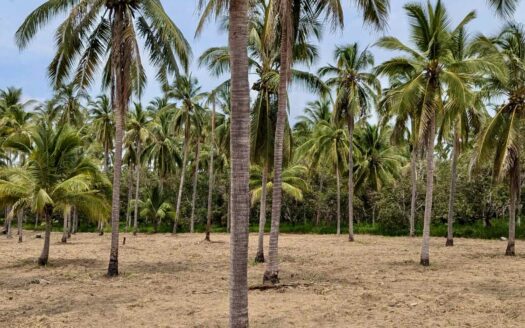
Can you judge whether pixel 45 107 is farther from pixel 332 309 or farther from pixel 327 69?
pixel 332 309

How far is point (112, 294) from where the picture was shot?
11.5 m

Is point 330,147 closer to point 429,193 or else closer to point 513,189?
point 513,189

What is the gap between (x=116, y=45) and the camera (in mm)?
13977

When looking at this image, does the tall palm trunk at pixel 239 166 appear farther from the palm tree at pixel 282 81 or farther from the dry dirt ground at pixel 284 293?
the palm tree at pixel 282 81

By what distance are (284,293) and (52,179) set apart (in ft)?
31.5

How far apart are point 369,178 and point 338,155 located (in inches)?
218

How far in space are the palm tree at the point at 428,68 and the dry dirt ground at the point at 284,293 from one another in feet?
10.6

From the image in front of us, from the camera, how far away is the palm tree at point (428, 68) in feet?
51.4

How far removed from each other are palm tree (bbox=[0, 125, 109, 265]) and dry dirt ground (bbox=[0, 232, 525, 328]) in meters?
2.13

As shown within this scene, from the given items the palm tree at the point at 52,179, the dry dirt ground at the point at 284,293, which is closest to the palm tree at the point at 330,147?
the dry dirt ground at the point at 284,293

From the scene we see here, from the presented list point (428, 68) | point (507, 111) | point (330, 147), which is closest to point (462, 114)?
point (507, 111)

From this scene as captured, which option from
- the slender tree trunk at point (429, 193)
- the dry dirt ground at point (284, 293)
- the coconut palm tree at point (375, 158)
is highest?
the coconut palm tree at point (375, 158)

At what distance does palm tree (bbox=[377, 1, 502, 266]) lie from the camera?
15672mm

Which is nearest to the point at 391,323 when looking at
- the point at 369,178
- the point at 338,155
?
the point at 338,155
